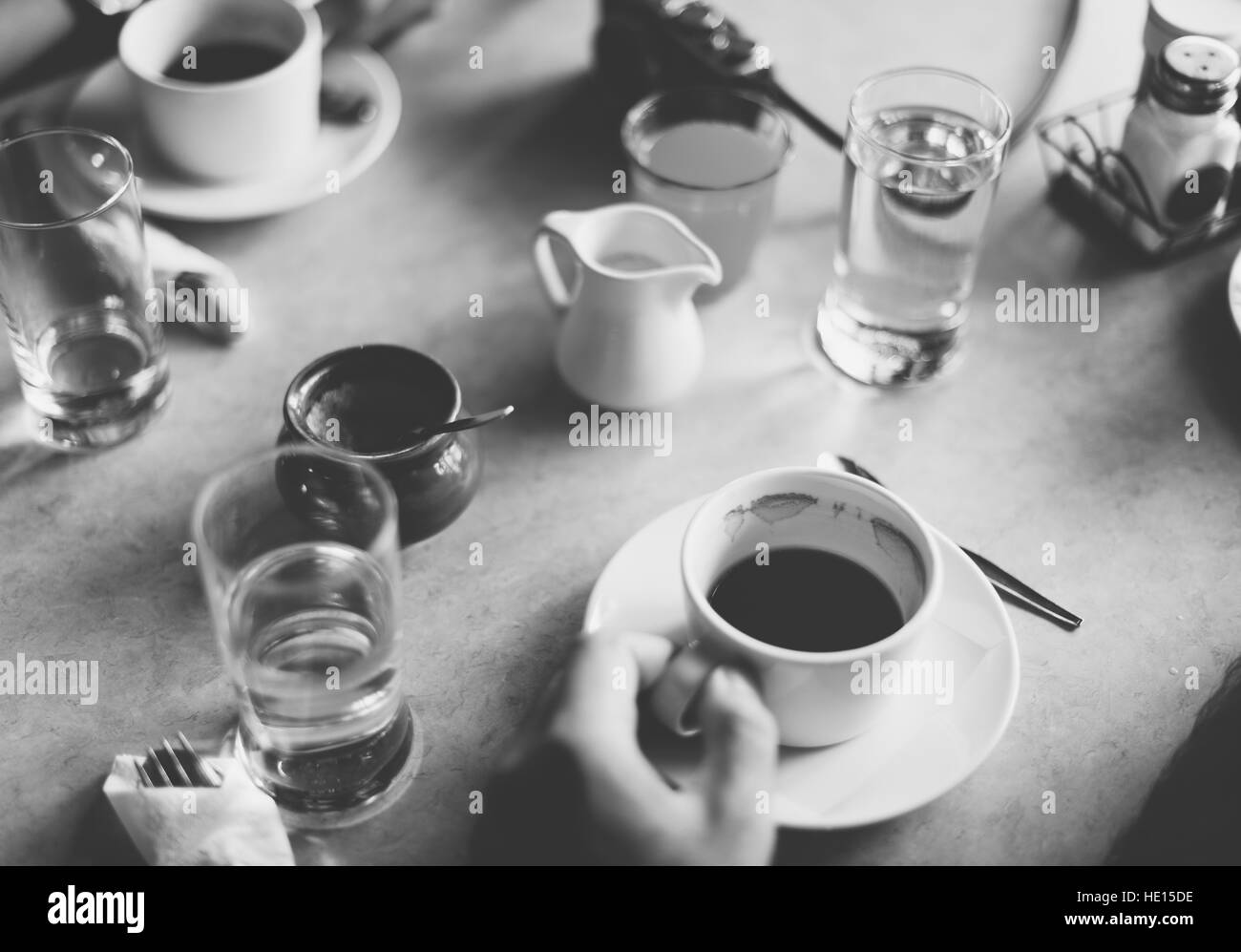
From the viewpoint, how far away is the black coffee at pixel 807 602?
0.81 m

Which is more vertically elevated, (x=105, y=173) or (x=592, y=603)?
(x=105, y=173)

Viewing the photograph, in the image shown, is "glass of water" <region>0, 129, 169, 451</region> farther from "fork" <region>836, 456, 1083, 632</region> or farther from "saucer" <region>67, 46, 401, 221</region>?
"fork" <region>836, 456, 1083, 632</region>

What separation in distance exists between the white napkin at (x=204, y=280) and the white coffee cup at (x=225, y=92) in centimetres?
9

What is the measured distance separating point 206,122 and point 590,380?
41 centimetres

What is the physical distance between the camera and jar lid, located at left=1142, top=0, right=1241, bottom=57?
3.79ft

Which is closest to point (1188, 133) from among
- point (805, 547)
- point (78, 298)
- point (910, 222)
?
point (910, 222)

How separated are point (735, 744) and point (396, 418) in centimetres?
35

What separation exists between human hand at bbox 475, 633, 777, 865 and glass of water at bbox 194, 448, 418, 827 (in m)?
0.10

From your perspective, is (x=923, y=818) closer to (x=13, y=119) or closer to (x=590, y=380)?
(x=590, y=380)

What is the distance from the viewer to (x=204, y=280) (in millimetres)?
1100

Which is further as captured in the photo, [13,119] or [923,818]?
[13,119]
